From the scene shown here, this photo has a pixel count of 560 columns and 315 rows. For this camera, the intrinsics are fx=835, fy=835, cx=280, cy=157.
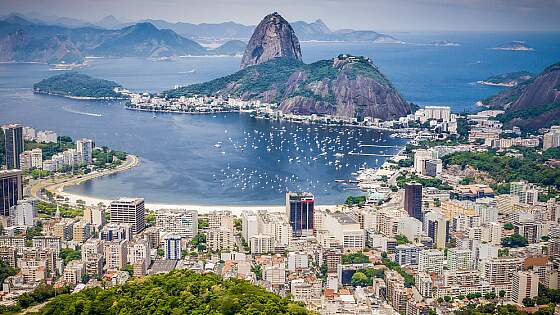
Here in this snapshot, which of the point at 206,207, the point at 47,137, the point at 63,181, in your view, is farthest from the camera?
the point at 47,137

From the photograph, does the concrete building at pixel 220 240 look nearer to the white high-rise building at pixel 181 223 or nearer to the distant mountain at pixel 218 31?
the white high-rise building at pixel 181 223

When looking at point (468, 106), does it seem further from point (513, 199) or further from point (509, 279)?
point (509, 279)

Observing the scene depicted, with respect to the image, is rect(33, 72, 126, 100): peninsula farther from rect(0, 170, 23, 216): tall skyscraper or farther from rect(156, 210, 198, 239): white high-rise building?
rect(156, 210, 198, 239): white high-rise building

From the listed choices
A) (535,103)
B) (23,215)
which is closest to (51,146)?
(23,215)

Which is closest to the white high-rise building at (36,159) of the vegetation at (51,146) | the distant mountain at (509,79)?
the vegetation at (51,146)

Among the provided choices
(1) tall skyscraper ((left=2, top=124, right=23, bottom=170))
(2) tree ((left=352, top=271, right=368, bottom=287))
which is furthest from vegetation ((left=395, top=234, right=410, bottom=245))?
(1) tall skyscraper ((left=2, top=124, right=23, bottom=170))

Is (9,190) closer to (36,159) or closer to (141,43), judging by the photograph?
(36,159)
